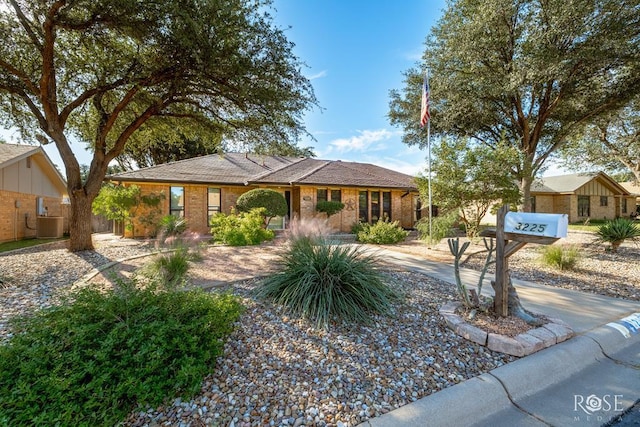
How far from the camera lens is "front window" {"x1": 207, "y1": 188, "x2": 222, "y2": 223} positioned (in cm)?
1326

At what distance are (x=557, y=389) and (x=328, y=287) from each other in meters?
2.34

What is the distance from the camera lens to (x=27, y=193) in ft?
42.3

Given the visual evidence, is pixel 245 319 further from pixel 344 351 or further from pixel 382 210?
pixel 382 210

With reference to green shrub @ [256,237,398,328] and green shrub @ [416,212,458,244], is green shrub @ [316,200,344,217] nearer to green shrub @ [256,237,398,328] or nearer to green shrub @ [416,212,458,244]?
green shrub @ [416,212,458,244]

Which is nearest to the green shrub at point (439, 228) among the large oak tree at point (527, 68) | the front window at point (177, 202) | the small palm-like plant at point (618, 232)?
the large oak tree at point (527, 68)

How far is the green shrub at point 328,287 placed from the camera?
3365mm

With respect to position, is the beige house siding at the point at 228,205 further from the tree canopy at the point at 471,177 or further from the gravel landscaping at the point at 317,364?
the gravel landscaping at the point at 317,364

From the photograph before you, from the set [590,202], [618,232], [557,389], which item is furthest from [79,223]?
[590,202]

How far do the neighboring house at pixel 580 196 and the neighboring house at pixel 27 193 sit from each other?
102 ft

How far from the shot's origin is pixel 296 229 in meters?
4.98

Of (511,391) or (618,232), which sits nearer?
(511,391)

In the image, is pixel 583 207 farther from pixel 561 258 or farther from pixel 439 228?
pixel 561 258

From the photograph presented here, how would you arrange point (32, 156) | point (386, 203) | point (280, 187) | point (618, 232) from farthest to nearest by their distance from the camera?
1. point (386, 203)
2. point (280, 187)
3. point (32, 156)
4. point (618, 232)

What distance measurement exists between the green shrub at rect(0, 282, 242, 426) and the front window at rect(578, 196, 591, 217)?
32.0 metres
